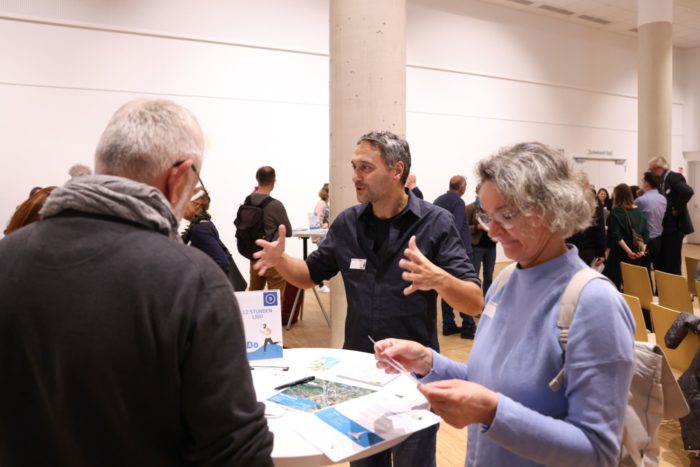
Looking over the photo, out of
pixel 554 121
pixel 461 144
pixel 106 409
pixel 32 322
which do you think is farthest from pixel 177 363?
pixel 554 121

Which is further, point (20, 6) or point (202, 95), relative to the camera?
point (202, 95)

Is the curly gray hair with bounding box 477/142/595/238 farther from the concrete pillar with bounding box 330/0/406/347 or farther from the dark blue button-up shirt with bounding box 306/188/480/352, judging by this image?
the concrete pillar with bounding box 330/0/406/347

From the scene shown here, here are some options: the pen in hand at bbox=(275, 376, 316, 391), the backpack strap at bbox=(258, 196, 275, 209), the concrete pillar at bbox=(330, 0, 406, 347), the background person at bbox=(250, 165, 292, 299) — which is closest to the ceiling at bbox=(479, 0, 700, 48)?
the background person at bbox=(250, 165, 292, 299)

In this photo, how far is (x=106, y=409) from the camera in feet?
2.80

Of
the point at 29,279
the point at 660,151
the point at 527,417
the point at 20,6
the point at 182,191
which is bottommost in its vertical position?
the point at 527,417

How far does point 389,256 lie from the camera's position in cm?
204

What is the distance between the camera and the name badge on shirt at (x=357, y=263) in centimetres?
208

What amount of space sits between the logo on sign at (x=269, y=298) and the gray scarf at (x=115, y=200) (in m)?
1.07

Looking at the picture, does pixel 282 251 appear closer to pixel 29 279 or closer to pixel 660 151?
pixel 29 279

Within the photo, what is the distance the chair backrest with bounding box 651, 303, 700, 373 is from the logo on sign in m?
2.28

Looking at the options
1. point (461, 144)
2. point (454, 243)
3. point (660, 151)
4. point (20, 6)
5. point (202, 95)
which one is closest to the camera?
point (454, 243)

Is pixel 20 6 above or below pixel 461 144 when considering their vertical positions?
above

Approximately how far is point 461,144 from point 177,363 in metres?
10.1

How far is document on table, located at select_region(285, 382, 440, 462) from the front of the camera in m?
1.29
